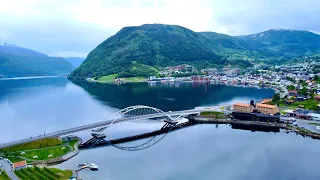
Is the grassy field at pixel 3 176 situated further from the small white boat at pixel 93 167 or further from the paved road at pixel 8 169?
the small white boat at pixel 93 167

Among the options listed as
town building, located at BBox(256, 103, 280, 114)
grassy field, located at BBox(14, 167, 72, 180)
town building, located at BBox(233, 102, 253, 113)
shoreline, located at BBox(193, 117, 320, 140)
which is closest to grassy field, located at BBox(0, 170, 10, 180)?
grassy field, located at BBox(14, 167, 72, 180)

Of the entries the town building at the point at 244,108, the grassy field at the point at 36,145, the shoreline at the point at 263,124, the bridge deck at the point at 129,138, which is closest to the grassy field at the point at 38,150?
the grassy field at the point at 36,145

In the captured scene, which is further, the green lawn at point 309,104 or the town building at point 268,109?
the green lawn at point 309,104

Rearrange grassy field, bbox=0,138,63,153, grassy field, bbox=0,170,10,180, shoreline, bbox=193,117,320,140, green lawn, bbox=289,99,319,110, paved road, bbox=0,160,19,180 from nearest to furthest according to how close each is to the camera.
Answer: grassy field, bbox=0,170,10,180 < paved road, bbox=0,160,19,180 < grassy field, bbox=0,138,63,153 < shoreline, bbox=193,117,320,140 < green lawn, bbox=289,99,319,110

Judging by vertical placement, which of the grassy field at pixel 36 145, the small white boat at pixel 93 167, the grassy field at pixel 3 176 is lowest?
the small white boat at pixel 93 167

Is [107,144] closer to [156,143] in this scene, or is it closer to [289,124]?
[156,143]

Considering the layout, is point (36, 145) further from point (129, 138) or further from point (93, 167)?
point (129, 138)

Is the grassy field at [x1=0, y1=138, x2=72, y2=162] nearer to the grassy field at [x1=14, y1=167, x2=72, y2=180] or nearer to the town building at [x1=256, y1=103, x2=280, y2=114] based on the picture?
the grassy field at [x1=14, y1=167, x2=72, y2=180]

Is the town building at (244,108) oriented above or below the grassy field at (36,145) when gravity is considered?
above
